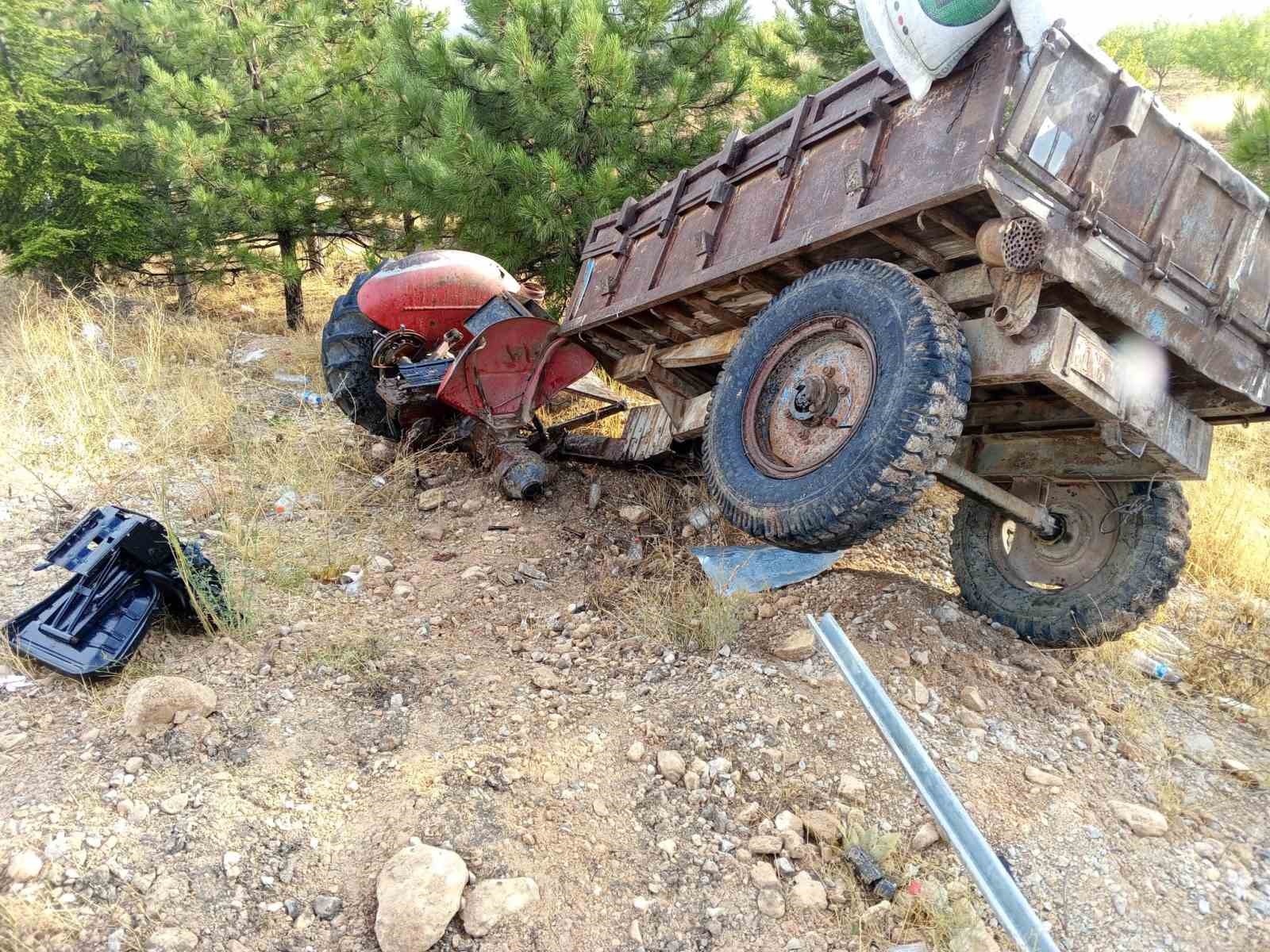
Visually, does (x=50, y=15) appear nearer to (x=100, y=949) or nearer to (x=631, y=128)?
(x=631, y=128)

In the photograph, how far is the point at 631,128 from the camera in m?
7.14

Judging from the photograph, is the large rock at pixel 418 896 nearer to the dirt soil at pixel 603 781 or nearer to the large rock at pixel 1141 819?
the dirt soil at pixel 603 781

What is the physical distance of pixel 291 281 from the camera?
31.9ft

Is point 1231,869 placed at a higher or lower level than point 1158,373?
lower

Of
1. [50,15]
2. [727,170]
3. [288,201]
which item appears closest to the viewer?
[727,170]

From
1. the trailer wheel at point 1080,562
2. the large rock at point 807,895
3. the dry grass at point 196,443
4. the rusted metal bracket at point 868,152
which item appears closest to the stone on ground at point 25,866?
the dry grass at point 196,443

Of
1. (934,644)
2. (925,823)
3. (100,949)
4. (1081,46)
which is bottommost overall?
(100,949)

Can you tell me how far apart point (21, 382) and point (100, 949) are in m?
6.41

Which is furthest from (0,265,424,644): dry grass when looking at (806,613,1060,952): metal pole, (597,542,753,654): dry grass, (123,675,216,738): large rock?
(806,613,1060,952): metal pole

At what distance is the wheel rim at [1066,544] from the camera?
410cm

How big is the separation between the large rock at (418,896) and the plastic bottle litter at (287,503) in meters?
3.27

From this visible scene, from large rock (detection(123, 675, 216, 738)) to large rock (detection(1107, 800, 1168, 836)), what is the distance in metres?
3.42

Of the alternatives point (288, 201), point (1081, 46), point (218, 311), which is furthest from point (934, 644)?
point (218, 311)

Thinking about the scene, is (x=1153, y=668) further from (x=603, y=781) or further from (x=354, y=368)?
(x=354, y=368)
